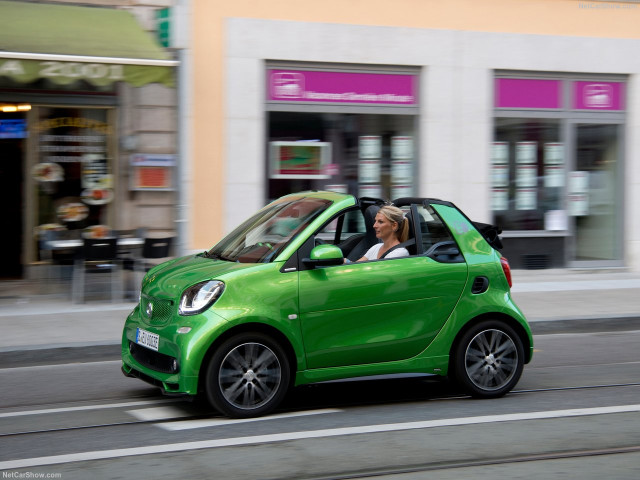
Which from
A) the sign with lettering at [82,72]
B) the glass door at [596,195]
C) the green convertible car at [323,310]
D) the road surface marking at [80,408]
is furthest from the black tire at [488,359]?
the glass door at [596,195]

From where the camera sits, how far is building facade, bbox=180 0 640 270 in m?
13.6

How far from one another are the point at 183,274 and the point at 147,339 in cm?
50

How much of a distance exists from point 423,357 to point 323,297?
912 mm

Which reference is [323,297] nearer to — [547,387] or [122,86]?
[547,387]

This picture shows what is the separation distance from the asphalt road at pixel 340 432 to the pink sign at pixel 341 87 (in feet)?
23.3

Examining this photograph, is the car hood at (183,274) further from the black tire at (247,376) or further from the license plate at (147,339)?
the black tire at (247,376)

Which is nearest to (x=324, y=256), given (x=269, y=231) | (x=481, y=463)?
(x=269, y=231)

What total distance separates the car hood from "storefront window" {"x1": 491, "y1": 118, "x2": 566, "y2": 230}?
370 inches

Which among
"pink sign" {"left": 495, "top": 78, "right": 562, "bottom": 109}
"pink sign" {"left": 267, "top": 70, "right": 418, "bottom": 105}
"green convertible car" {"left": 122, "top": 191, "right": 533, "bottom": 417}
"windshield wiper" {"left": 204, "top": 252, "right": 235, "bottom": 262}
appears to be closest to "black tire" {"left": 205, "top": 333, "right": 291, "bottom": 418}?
"green convertible car" {"left": 122, "top": 191, "right": 533, "bottom": 417}

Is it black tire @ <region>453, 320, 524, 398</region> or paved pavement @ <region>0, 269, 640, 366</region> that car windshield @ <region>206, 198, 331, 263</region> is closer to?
black tire @ <region>453, 320, 524, 398</region>

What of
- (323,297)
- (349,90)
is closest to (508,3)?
(349,90)

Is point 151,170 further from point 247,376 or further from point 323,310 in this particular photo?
→ point 247,376

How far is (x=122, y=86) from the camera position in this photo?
1318 centimetres

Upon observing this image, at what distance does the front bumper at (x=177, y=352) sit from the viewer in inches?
229
